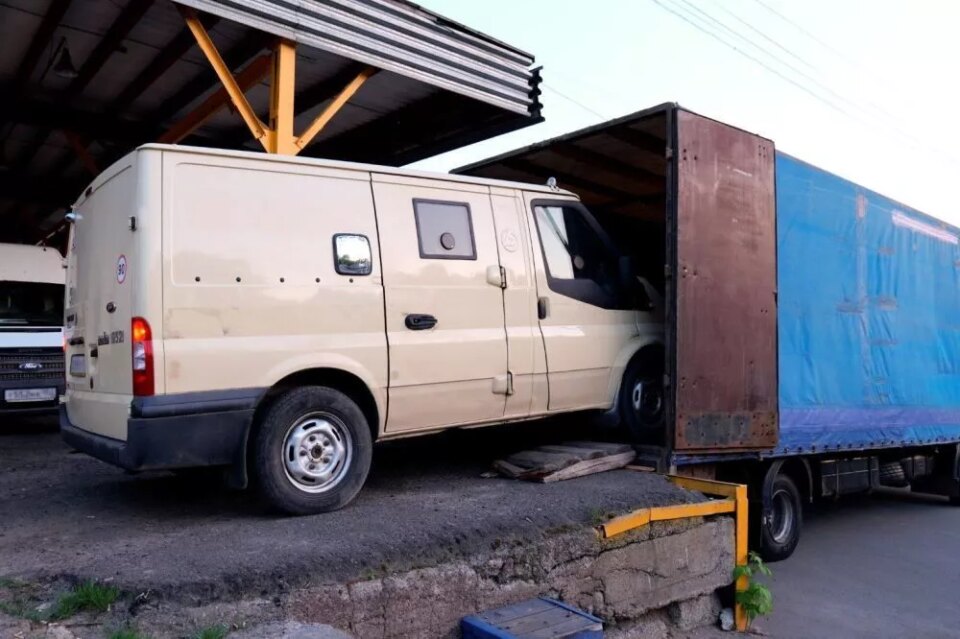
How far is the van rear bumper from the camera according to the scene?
4.37 metres

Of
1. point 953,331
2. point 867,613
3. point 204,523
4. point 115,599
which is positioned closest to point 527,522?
point 204,523

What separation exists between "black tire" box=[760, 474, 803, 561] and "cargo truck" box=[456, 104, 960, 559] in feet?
0.06

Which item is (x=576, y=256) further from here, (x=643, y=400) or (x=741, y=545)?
(x=741, y=545)

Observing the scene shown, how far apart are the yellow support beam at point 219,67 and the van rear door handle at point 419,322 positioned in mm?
3319

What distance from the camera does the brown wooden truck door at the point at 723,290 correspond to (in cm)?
608

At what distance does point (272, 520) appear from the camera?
15.4ft

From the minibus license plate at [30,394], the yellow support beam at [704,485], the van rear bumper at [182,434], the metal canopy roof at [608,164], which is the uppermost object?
the metal canopy roof at [608,164]

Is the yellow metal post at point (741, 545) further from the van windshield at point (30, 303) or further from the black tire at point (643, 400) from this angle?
the van windshield at point (30, 303)

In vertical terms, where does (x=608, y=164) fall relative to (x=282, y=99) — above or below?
below

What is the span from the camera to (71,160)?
12938 millimetres

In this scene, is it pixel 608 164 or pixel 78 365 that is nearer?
pixel 78 365

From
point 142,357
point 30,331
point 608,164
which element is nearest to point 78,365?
point 142,357

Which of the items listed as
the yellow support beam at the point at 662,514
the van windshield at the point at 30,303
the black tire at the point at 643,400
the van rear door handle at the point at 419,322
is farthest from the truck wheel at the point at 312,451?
the van windshield at the point at 30,303

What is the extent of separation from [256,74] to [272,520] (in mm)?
5254
